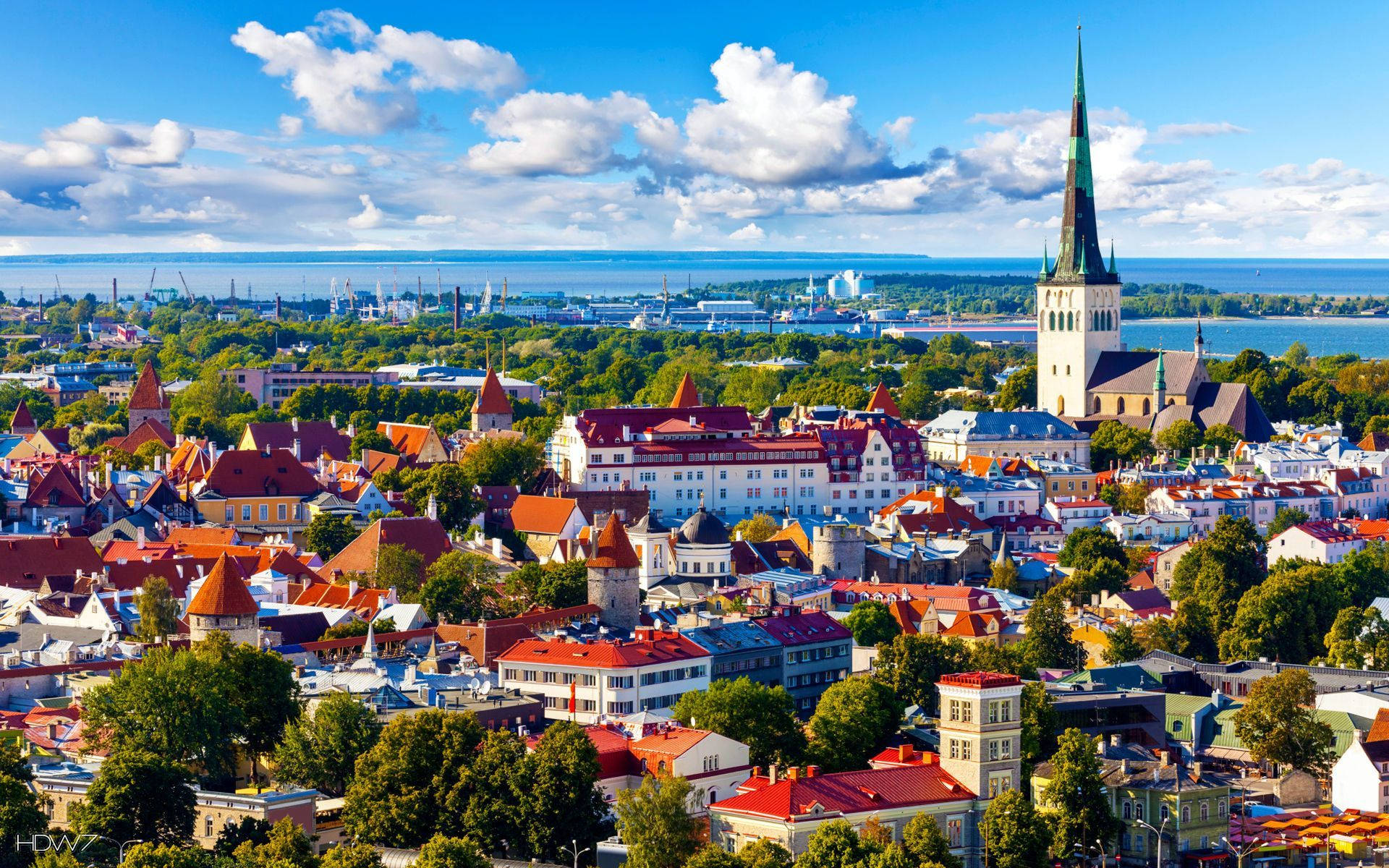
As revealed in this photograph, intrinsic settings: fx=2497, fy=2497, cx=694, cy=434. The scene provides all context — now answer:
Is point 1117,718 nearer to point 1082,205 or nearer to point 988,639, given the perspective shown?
point 988,639

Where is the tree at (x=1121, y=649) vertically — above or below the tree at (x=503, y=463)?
below

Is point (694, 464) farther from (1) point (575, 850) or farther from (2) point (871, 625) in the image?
(1) point (575, 850)

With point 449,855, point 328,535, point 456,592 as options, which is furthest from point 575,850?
point 328,535

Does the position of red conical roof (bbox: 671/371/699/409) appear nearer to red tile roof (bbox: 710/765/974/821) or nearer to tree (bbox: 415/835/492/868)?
red tile roof (bbox: 710/765/974/821)

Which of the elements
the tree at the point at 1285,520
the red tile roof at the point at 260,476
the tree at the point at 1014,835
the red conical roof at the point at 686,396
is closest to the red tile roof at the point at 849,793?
the tree at the point at 1014,835

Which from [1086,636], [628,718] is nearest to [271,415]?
[1086,636]

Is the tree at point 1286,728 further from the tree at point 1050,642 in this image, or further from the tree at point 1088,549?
the tree at point 1088,549
